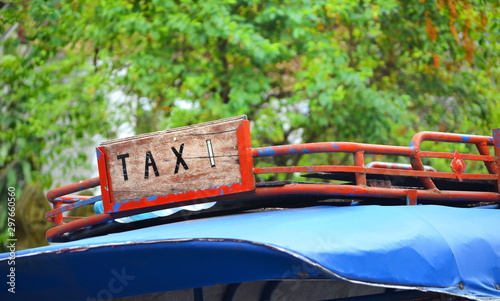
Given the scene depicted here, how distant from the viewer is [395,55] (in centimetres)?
1071

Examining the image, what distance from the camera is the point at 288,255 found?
2572 mm

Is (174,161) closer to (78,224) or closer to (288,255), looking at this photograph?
(78,224)

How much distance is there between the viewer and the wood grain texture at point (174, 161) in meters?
3.52

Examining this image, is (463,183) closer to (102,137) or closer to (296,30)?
(296,30)

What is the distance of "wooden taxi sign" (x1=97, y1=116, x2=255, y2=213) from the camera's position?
11.5 ft

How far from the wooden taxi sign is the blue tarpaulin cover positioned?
170 mm

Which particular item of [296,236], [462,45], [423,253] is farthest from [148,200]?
[462,45]

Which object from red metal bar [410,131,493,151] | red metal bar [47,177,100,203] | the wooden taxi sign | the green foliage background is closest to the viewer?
the wooden taxi sign

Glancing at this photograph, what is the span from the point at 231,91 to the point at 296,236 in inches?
236

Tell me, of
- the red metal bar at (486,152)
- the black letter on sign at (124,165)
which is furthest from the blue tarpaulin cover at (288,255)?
the red metal bar at (486,152)

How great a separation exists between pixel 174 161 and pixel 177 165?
2cm

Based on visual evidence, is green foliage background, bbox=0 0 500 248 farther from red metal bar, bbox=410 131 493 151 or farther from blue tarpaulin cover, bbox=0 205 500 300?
blue tarpaulin cover, bbox=0 205 500 300

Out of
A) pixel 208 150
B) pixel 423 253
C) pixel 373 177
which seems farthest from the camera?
pixel 373 177

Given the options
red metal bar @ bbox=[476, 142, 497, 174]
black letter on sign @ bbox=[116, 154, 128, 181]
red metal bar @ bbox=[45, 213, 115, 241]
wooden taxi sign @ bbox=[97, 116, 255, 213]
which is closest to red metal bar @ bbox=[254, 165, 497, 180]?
wooden taxi sign @ bbox=[97, 116, 255, 213]
